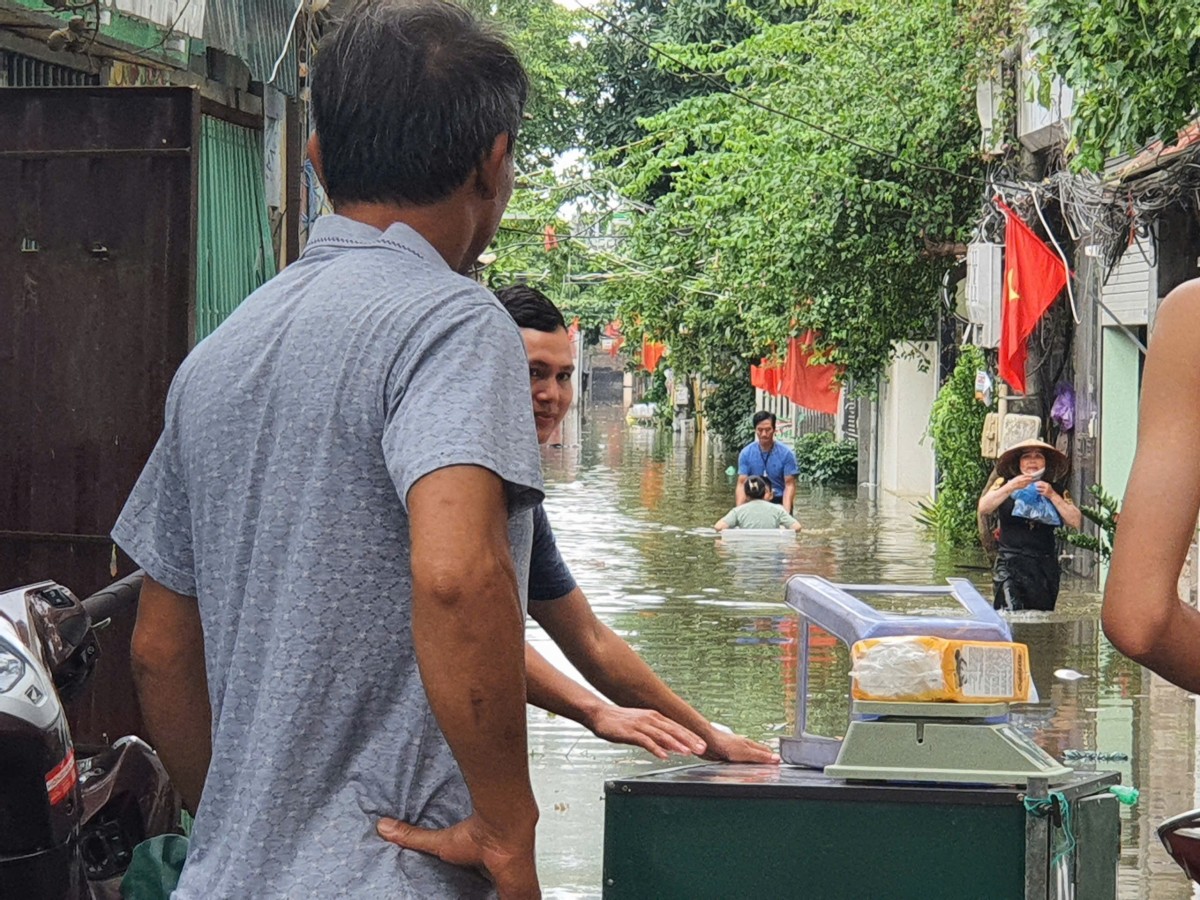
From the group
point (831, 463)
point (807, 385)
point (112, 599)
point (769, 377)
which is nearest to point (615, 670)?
point (112, 599)

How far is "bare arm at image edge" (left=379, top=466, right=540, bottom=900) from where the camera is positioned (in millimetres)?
1947

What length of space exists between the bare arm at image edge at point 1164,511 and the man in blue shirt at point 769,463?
53.4 feet

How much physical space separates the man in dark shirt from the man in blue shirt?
50.7ft

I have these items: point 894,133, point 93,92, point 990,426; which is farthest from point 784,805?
point 894,133

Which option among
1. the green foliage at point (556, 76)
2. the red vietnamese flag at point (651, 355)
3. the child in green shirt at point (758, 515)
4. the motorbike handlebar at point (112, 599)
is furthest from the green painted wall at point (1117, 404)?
the red vietnamese flag at point (651, 355)

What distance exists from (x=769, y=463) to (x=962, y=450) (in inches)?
85.9

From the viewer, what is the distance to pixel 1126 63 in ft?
30.1

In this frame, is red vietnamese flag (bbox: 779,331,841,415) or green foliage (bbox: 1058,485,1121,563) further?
red vietnamese flag (bbox: 779,331,841,415)

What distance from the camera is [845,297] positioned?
20.6 metres

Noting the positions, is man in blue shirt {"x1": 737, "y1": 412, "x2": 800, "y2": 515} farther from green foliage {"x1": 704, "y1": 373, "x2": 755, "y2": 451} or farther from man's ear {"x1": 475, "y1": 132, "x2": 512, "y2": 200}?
green foliage {"x1": 704, "y1": 373, "x2": 755, "y2": 451}

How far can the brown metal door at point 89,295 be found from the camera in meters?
5.65

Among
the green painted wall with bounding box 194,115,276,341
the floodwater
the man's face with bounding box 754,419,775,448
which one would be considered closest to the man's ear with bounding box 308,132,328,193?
the floodwater

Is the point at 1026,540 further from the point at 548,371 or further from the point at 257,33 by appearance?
the point at 548,371

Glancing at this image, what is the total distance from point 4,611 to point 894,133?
16761 mm
